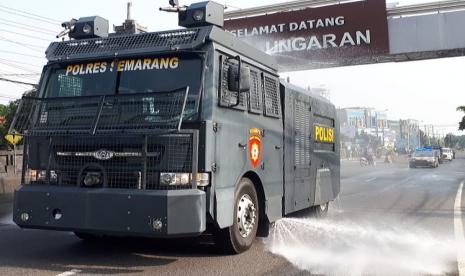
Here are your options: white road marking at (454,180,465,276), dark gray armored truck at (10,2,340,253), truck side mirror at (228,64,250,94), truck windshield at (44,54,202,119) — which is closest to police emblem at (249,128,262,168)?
dark gray armored truck at (10,2,340,253)

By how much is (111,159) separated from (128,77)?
1110 mm

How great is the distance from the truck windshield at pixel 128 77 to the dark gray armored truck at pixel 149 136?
0.01m

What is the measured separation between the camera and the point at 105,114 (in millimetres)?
5641

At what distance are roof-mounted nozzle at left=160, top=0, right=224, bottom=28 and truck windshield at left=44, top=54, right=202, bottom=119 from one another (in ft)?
1.75

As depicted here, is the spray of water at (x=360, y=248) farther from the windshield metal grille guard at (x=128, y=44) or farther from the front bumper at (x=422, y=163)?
the front bumper at (x=422, y=163)

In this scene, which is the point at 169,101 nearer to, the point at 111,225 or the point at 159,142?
the point at 159,142

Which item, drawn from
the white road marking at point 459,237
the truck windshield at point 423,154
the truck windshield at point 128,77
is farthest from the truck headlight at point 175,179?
the truck windshield at point 423,154

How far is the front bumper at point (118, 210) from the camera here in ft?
16.7

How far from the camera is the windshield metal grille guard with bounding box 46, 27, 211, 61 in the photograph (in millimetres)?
5781

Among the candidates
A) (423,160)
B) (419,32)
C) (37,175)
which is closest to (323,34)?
(419,32)

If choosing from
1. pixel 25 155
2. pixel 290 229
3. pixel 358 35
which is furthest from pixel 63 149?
pixel 358 35

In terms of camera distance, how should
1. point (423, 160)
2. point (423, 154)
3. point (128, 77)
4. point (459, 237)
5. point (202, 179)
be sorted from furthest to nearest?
point (423, 154), point (423, 160), point (459, 237), point (128, 77), point (202, 179)

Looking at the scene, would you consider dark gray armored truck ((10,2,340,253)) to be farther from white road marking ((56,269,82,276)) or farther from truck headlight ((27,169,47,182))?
white road marking ((56,269,82,276))

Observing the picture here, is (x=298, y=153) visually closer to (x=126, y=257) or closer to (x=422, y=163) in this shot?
(x=126, y=257)
